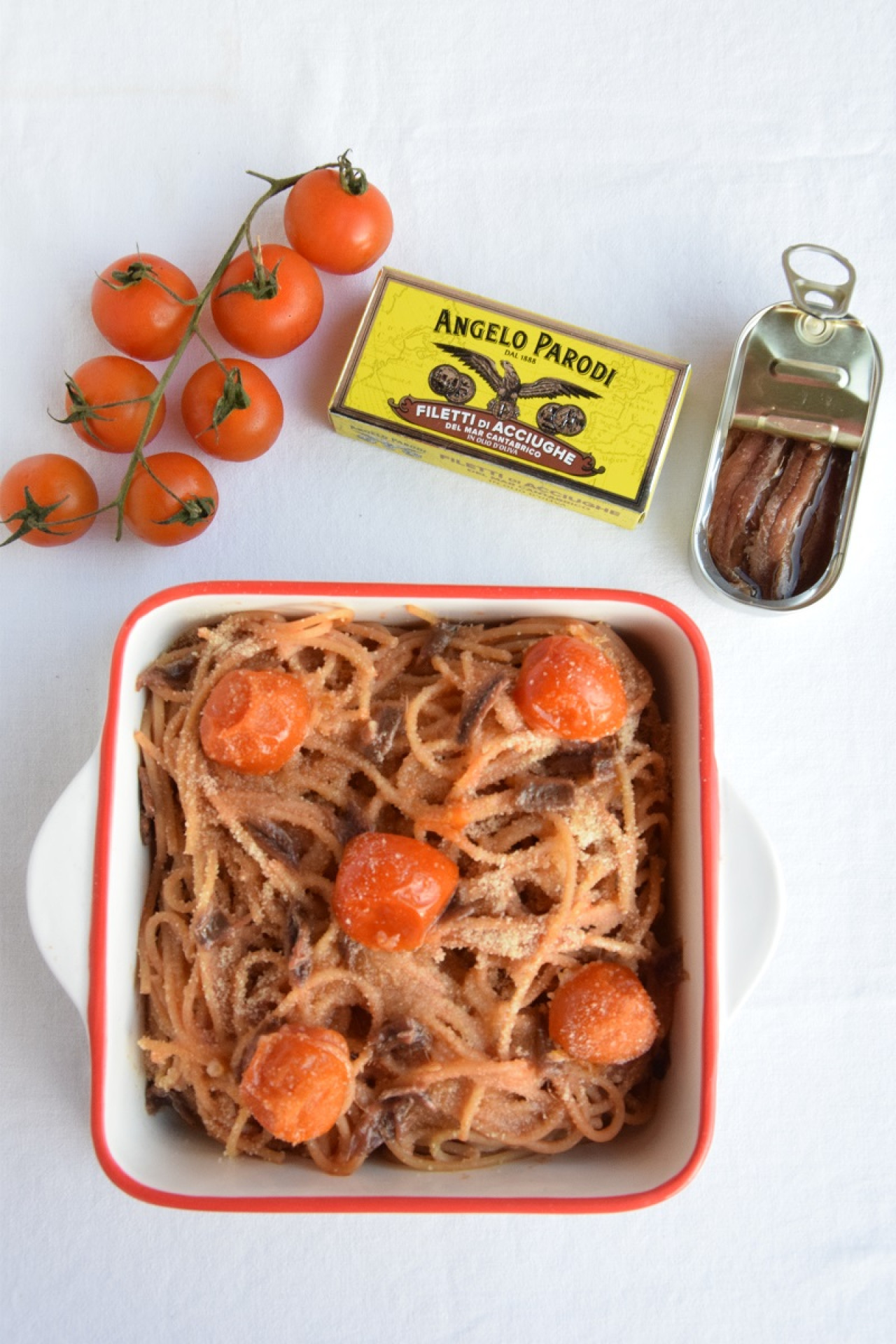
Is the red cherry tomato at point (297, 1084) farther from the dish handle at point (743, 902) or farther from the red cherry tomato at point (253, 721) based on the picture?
the dish handle at point (743, 902)

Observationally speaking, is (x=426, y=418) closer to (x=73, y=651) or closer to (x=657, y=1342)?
(x=73, y=651)

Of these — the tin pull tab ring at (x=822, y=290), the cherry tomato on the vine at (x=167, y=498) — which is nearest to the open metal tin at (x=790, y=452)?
the tin pull tab ring at (x=822, y=290)

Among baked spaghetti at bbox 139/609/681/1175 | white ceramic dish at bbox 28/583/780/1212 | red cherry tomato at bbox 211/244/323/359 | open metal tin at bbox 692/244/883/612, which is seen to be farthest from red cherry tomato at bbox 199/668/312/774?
open metal tin at bbox 692/244/883/612

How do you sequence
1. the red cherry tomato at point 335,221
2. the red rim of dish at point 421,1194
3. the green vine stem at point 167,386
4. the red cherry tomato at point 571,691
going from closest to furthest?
the red rim of dish at point 421,1194
the red cherry tomato at point 571,691
the green vine stem at point 167,386
the red cherry tomato at point 335,221

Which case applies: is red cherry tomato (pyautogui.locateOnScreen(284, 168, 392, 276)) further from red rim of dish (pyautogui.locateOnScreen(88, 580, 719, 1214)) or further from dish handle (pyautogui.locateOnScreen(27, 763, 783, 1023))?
dish handle (pyautogui.locateOnScreen(27, 763, 783, 1023))

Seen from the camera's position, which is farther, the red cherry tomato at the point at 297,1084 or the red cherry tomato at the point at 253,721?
the red cherry tomato at the point at 253,721

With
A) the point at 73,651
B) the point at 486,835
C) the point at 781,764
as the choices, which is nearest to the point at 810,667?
the point at 781,764

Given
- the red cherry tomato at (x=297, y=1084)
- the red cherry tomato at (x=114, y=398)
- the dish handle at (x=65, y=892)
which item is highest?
the red cherry tomato at (x=114, y=398)
